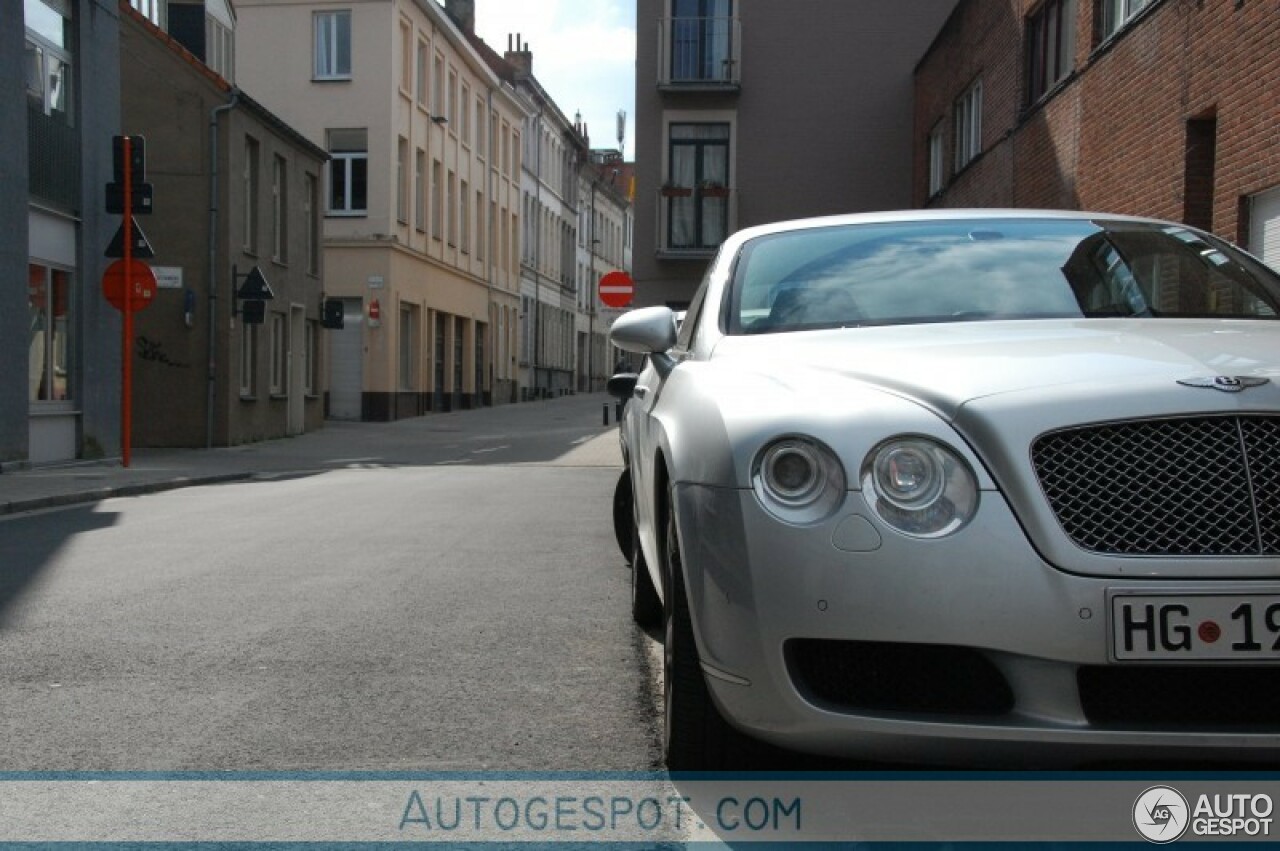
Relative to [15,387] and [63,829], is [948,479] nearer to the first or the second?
[63,829]

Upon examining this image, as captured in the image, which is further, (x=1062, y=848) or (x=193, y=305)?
(x=193, y=305)

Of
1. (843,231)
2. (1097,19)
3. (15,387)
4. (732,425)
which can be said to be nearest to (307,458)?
(15,387)

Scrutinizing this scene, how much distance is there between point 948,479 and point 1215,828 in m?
1.04

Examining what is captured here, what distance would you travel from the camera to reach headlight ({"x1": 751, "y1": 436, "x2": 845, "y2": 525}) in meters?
3.12

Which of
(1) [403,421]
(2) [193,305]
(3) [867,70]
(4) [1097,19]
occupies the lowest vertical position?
(1) [403,421]

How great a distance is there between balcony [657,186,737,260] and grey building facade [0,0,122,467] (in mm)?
12708

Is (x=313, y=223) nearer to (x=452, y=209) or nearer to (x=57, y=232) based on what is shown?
(x=57, y=232)

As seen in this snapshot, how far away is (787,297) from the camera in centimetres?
453

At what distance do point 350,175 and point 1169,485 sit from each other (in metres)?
36.1

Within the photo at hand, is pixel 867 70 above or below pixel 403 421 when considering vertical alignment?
above

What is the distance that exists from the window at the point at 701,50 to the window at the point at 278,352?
9.33 meters

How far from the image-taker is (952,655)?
3.08 metres

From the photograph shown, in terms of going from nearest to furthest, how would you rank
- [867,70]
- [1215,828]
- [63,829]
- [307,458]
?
1. [1215,828]
2. [63,829]
3. [307,458]
4. [867,70]

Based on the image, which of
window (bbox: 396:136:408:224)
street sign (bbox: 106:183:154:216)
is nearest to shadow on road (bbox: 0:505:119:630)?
street sign (bbox: 106:183:154:216)
